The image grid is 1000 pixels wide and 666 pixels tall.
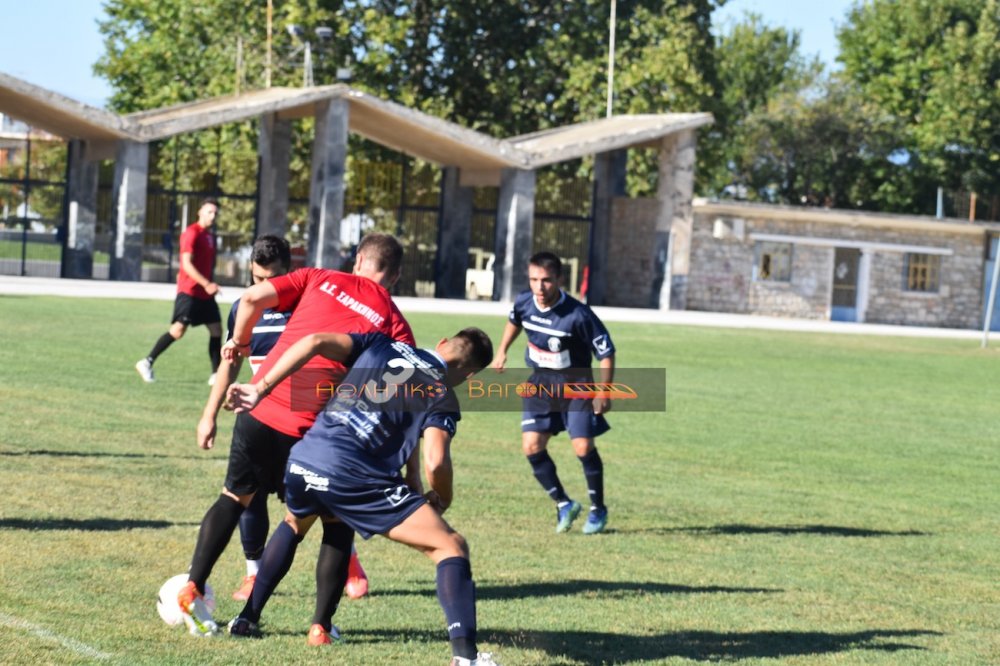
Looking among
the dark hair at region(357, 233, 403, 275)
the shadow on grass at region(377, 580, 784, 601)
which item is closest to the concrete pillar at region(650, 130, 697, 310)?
the shadow on grass at region(377, 580, 784, 601)

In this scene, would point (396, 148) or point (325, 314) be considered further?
point (396, 148)

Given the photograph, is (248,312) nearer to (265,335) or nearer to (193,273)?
(265,335)

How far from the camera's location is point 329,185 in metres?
43.4

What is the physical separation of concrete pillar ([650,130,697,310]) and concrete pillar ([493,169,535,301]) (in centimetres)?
449

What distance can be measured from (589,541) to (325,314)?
14.8 feet

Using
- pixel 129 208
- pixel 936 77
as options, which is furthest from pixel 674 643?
pixel 936 77

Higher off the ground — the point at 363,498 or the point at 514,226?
the point at 514,226

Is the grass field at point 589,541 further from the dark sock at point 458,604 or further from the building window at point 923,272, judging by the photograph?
the building window at point 923,272

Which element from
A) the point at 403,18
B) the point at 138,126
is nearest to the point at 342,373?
the point at 138,126

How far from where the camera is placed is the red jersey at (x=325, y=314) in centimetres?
624

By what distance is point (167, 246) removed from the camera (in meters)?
47.5

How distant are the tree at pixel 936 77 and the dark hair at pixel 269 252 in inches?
2366

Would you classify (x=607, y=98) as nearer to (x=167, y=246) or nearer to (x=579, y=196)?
(x=579, y=196)

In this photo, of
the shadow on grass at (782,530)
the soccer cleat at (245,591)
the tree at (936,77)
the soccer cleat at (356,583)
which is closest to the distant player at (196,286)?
the shadow on grass at (782,530)
